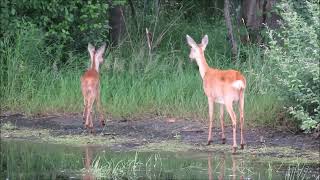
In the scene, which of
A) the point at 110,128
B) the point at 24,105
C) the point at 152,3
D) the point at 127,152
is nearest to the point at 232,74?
the point at 127,152

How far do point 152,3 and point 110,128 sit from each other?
27.4ft

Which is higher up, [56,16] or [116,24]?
[56,16]

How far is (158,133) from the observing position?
12.7 m

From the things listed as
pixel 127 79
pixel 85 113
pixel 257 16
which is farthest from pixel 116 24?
pixel 85 113

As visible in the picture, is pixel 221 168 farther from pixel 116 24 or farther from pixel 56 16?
pixel 116 24

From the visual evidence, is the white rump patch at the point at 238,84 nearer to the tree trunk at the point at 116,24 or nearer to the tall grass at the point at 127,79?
the tall grass at the point at 127,79


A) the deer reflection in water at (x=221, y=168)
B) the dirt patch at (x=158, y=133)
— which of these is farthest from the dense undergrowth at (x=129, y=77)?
the deer reflection in water at (x=221, y=168)

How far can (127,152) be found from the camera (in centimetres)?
1097

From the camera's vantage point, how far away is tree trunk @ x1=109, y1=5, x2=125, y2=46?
17984 mm

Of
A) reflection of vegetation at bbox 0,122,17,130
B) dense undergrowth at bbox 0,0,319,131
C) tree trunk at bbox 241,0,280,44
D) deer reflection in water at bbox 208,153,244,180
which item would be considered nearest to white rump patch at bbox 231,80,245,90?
deer reflection in water at bbox 208,153,244,180

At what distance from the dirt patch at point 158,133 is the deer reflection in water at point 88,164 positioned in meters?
0.47

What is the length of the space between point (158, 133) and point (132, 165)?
2.95m

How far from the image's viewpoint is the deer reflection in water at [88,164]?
29.8 ft

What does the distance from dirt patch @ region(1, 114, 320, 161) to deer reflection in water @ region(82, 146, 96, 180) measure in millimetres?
467
